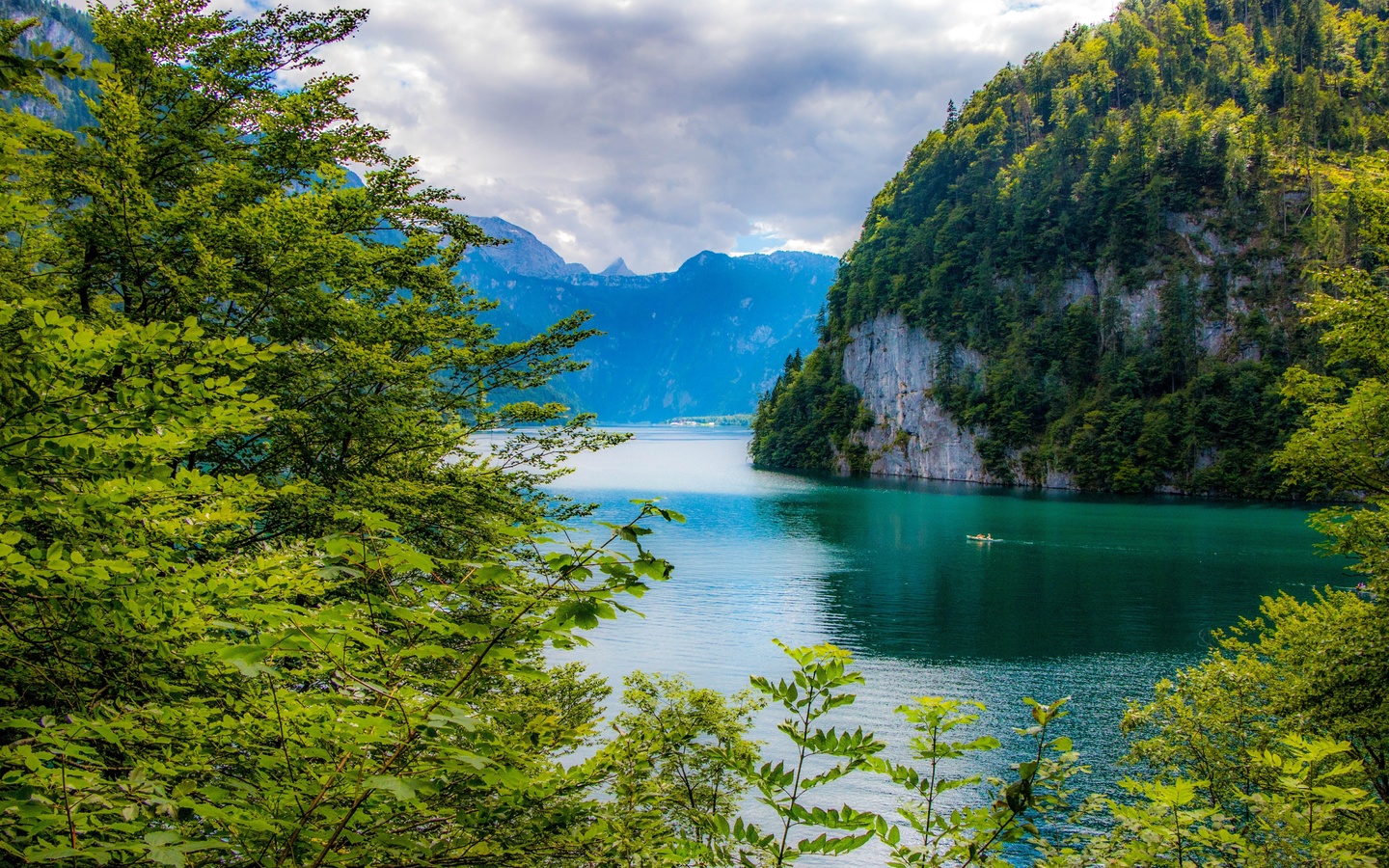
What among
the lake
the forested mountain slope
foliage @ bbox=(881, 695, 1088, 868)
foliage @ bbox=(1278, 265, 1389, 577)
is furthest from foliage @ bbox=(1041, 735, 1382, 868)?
the forested mountain slope

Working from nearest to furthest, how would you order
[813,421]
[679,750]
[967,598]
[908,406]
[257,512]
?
[257,512] < [679,750] < [967,598] < [908,406] < [813,421]

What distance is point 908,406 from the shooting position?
9469 cm

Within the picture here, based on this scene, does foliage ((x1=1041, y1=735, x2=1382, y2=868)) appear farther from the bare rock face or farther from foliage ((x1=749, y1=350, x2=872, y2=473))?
foliage ((x1=749, y1=350, x2=872, y2=473))

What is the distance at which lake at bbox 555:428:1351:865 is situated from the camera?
22.1 m

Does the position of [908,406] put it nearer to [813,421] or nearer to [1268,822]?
[813,421]

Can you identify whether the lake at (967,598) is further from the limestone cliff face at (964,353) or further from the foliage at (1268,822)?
the limestone cliff face at (964,353)

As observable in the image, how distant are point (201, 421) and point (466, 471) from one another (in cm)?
812

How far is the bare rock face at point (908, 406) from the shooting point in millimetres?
88812

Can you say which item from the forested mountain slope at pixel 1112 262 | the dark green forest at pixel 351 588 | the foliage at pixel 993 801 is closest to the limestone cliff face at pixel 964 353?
the forested mountain slope at pixel 1112 262

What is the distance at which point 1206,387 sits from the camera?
241 ft

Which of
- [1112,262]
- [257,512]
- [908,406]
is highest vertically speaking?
[1112,262]

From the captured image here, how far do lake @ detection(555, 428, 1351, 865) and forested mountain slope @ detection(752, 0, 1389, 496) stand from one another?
18596 mm

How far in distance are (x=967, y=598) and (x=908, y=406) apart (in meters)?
64.8

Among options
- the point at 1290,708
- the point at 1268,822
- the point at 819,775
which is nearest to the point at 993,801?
the point at 819,775
